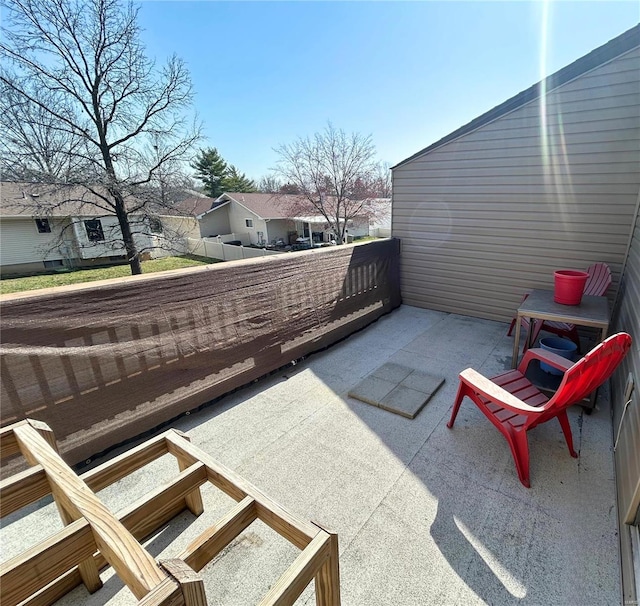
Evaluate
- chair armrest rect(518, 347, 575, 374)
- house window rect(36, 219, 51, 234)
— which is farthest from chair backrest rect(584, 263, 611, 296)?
house window rect(36, 219, 51, 234)

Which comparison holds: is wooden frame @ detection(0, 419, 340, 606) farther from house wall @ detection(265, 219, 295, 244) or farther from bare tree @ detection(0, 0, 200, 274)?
house wall @ detection(265, 219, 295, 244)

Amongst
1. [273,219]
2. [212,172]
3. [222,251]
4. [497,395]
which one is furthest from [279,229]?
[497,395]

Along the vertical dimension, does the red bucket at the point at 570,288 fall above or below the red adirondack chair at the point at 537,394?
above

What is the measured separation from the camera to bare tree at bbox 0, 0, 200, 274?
315 inches

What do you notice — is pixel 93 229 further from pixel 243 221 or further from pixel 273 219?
pixel 273 219

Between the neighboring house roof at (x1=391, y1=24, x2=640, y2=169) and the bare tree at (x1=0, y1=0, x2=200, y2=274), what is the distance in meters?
9.24

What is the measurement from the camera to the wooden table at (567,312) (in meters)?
2.73

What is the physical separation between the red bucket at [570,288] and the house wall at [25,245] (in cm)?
1669

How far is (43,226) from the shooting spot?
14.1 metres

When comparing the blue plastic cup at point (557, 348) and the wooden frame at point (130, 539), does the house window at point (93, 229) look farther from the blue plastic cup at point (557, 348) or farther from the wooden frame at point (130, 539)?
the blue plastic cup at point (557, 348)

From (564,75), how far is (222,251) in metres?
14.0

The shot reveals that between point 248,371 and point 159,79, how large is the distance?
1065 cm

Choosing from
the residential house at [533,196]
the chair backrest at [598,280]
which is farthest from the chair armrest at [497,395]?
the chair backrest at [598,280]

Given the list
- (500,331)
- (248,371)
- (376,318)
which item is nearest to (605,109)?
(500,331)
